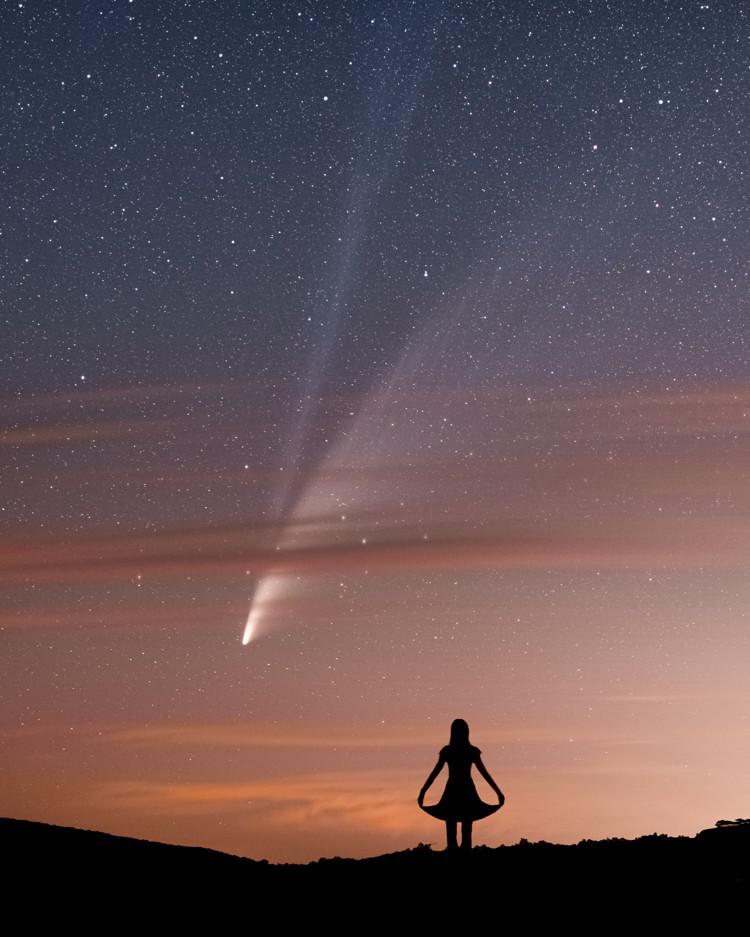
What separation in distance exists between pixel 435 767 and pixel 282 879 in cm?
267

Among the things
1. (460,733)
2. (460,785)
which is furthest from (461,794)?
(460,733)

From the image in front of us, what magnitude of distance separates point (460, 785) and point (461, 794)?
113 mm

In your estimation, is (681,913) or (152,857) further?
(152,857)

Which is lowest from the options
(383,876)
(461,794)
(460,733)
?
(383,876)

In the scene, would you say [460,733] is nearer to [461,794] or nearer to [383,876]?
[461,794]

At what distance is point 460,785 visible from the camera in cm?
1523

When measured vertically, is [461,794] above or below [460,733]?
below

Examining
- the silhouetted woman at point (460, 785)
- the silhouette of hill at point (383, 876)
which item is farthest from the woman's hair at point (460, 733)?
the silhouette of hill at point (383, 876)

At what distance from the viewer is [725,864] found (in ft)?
52.6

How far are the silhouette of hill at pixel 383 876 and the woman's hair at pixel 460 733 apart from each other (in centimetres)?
149

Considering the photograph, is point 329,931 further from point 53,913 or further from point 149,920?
point 53,913

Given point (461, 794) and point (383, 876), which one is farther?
point (383, 876)

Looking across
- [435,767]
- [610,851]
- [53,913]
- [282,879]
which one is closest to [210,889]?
[282,879]

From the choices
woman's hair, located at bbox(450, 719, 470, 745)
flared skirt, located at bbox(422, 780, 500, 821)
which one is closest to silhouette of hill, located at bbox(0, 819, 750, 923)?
flared skirt, located at bbox(422, 780, 500, 821)
